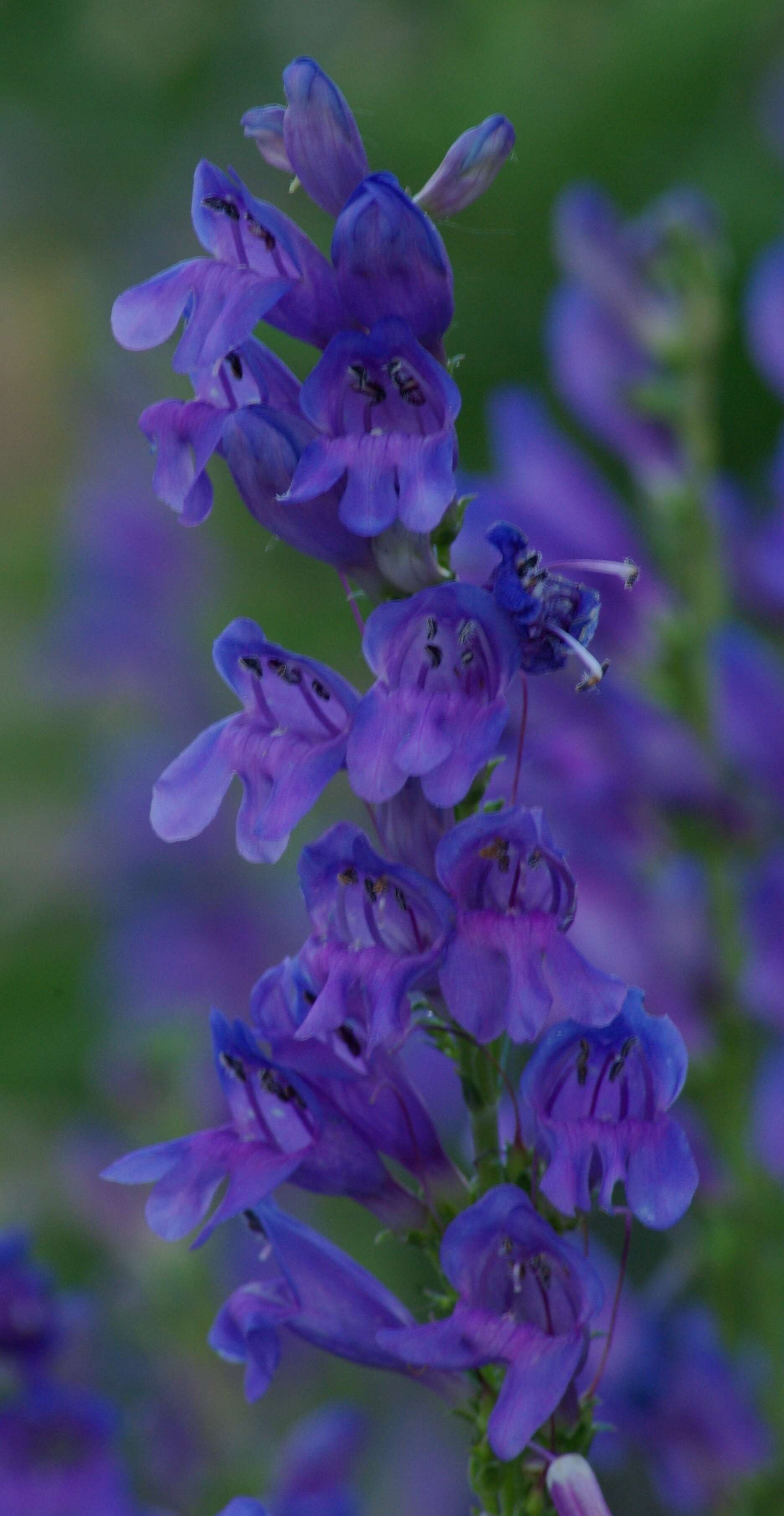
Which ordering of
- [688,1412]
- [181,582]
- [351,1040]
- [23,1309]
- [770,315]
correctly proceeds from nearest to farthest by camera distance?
Result: [351,1040], [23,1309], [688,1412], [770,315], [181,582]

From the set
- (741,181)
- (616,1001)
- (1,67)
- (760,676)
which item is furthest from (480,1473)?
(1,67)

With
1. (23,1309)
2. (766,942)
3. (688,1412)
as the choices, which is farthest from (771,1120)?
(23,1309)

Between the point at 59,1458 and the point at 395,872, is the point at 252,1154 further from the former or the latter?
the point at 59,1458

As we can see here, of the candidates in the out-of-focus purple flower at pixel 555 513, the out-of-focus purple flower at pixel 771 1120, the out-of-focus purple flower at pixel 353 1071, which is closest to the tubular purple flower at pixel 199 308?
the out-of-focus purple flower at pixel 353 1071

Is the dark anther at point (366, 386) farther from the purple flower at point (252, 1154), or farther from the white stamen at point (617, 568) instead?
the purple flower at point (252, 1154)

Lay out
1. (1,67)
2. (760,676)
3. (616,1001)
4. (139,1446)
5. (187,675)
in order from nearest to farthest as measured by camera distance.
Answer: (616,1001), (760,676), (139,1446), (187,675), (1,67)

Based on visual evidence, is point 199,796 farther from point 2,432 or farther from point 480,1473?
point 2,432
